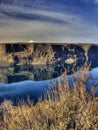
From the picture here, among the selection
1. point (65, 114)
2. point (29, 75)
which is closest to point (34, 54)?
point (29, 75)

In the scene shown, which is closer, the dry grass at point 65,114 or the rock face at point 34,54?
the dry grass at point 65,114

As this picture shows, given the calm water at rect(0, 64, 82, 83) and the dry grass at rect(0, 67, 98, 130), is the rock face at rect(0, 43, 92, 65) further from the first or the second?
the dry grass at rect(0, 67, 98, 130)

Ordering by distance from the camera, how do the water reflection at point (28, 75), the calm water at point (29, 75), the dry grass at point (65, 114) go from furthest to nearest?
the water reflection at point (28, 75) < the calm water at point (29, 75) < the dry grass at point (65, 114)

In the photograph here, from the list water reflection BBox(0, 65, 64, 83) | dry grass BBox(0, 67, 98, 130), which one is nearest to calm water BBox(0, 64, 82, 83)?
water reflection BBox(0, 65, 64, 83)

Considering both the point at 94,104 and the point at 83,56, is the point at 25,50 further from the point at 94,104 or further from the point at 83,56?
the point at 94,104

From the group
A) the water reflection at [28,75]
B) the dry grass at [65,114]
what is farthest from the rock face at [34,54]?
the dry grass at [65,114]

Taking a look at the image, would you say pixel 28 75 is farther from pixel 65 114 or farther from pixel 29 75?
pixel 65 114

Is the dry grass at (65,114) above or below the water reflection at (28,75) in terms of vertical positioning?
above

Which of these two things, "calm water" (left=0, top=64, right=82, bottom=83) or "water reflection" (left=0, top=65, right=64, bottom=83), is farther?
"water reflection" (left=0, top=65, right=64, bottom=83)

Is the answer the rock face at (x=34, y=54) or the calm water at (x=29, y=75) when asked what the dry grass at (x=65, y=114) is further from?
the rock face at (x=34, y=54)

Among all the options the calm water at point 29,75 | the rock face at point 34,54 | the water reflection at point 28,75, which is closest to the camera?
the calm water at point 29,75

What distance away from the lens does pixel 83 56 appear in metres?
174

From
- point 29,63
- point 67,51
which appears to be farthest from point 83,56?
point 29,63

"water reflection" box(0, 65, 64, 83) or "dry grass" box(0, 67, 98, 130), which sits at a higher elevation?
"dry grass" box(0, 67, 98, 130)
